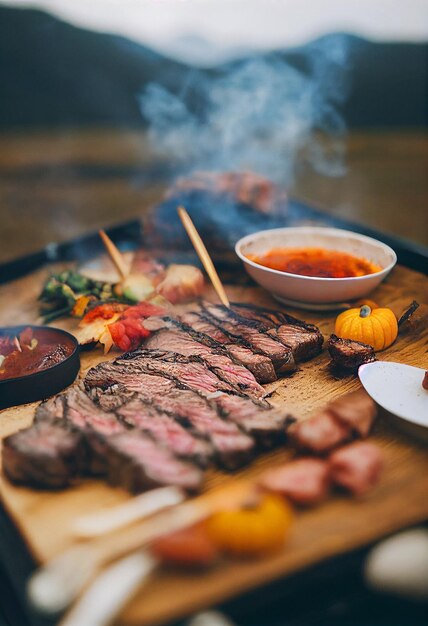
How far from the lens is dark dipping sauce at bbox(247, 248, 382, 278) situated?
394cm

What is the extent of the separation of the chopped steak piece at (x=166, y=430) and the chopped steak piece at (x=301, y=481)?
0.93 feet

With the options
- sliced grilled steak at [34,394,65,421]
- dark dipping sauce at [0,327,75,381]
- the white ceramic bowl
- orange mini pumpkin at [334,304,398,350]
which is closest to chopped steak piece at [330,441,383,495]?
orange mini pumpkin at [334,304,398,350]

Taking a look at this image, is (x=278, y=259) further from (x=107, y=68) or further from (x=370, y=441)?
(x=107, y=68)

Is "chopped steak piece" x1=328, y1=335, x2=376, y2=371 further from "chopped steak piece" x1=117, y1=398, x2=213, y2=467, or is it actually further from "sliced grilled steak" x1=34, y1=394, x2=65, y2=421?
"sliced grilled steak" x1=34, y1=394, x2=65, y2=421

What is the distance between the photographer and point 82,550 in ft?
6.66

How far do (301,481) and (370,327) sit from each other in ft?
4.60

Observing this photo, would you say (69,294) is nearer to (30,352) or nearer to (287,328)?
(30,352)

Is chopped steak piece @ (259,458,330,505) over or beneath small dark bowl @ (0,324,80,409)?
over

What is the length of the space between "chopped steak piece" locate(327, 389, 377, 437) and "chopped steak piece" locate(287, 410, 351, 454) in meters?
0.03

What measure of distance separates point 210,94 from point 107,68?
5132mm

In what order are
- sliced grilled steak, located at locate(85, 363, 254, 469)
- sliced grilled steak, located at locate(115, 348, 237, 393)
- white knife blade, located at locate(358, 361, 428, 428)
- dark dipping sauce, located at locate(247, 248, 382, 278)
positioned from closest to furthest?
sliced grilled steak, located at locate(85, 363, 254, 469), white knife blade, located at locate(358, 361, 428, 428), sliced grilled steak, located at locate(115, 348, 237, 393), dark dipping sauce, located at locate(247, 248, 382, 278)

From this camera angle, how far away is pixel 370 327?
3.38 metres

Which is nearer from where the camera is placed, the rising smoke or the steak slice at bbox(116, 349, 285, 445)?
the steak slice at bbox(116, 349, 285, 445)

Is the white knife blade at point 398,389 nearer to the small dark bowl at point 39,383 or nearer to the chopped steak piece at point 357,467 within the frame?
the chopped steak piece at point 357,467
